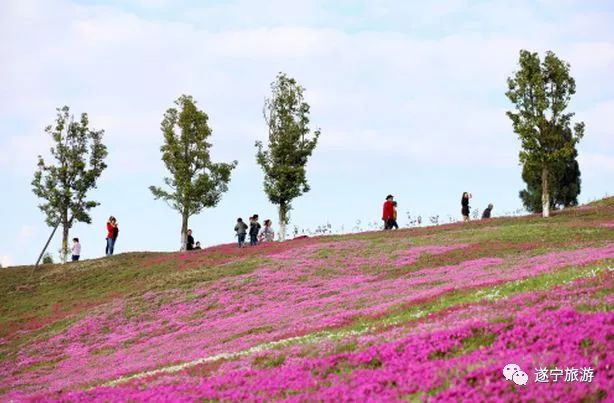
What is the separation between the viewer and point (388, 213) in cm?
6062

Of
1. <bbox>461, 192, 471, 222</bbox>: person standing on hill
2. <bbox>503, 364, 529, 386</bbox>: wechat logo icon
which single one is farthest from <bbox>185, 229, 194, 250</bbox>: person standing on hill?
<bbox>503, 364, 529, 386</bbox>: wechat logo icon

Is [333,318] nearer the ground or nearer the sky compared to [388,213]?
nearer the ground

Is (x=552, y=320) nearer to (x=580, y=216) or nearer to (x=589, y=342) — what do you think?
(x=589, y=342)

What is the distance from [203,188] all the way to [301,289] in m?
32.0

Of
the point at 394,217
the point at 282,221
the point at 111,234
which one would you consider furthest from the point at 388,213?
the point at 111,234

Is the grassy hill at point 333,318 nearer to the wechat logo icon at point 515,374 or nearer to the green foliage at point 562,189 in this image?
the wechat logo icon at point 515,374

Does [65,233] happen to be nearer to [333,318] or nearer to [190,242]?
[190,242]

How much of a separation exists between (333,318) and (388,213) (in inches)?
1456

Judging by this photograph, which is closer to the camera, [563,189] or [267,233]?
[267,233]

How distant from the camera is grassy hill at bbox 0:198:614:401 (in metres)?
12.3

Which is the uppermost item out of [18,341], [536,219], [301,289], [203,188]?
[203,188]

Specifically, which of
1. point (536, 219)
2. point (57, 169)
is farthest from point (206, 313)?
point (57, 169)

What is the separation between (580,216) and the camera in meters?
55.5

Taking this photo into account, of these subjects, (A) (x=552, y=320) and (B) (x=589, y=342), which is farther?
(A) (x=552, y=320)
